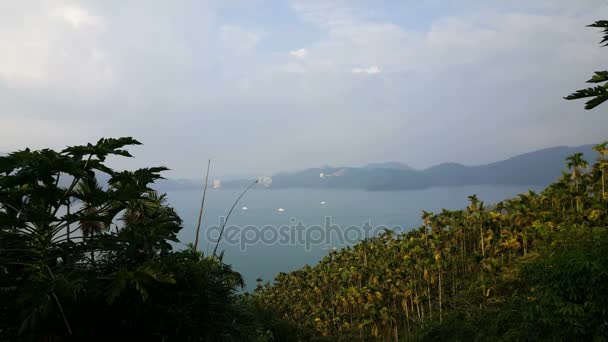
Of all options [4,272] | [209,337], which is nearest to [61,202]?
[4,272]

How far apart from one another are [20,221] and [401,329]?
164 feet

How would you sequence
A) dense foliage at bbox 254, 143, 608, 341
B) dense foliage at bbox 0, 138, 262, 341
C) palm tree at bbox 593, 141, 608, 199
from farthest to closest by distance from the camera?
palm tree at bbox 593, 141, 608, 199 < dense foliage at bbox 254, 143, 608, 341 < dense foliage at bbox 0, 138, 262, 341

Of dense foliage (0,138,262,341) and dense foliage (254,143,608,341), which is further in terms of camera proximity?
dense foliage (254,143,608,341)

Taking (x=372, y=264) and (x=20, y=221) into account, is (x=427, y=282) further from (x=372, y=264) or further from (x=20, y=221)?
(x=20, y=221)

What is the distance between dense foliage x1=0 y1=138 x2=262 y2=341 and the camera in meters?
7.04

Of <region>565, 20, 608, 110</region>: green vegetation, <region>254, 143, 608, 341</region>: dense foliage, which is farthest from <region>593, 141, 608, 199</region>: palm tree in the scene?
<region>565, 20, 608, 110</region>: green vegetation

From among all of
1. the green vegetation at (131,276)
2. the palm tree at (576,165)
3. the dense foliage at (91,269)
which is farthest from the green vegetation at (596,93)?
the palm tree at (576,165)


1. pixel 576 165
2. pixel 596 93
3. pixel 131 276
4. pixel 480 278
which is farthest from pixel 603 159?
pixel 131 276

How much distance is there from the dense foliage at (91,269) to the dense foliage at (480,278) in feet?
42.0

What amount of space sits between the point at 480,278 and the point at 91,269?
134 feet

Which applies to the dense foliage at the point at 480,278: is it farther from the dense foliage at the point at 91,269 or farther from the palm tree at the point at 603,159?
the dense foliage at the point at 91,269

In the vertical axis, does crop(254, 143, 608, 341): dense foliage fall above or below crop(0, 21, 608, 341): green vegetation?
below

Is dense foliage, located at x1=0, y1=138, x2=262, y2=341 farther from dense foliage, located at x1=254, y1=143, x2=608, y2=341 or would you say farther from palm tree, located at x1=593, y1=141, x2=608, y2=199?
palm tree, located at x1=593, y1=141, x2=608, y2=199

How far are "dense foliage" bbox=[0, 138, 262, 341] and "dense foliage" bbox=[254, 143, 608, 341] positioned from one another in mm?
12809
